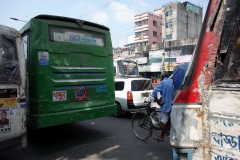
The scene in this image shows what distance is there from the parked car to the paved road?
110 centimetres

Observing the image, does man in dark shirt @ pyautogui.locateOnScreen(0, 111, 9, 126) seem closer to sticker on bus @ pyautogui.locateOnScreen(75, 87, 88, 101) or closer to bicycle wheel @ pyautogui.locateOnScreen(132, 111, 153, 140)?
sticker on bus @ pyautogui.locateOnScreen(75, 87, 88, 101)

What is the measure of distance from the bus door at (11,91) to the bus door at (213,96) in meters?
2.59

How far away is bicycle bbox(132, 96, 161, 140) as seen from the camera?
4.44m

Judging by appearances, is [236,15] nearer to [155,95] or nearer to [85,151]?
[155,95]

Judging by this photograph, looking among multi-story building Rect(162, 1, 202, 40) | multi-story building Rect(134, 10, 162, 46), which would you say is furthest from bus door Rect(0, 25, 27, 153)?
multi-story building Rect(134, 10, 162, 46)

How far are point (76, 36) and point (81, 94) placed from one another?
Result: 131 cm

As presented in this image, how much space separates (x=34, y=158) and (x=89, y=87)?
182 cm

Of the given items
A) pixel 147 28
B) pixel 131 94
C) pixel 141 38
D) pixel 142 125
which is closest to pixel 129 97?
pixel 131 94

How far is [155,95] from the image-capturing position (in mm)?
4113

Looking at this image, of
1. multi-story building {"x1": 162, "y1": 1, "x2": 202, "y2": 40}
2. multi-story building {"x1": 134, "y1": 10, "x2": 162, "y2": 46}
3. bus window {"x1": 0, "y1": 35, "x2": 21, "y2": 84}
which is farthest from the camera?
multi-story building {"x1": 134, "y1": 10, "x2": 162, "y2": 46}

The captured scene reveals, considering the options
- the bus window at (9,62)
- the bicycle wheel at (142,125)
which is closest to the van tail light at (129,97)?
the bicycle wheel at (142,125)

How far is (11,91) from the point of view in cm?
307

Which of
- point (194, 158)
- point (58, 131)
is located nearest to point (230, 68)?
point (194, 158)

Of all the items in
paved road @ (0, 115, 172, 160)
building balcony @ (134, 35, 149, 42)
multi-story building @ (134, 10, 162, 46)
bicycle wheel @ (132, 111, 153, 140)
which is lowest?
paved road @ (0, 115, 172, 160)
